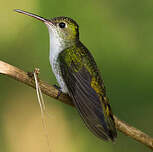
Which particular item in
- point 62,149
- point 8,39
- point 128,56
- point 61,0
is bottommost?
point 62,149

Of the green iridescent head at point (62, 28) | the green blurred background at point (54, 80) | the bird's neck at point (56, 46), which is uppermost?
the green iridescent head at point (62, 28)

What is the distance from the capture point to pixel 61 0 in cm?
516

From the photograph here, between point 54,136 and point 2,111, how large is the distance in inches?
26.9

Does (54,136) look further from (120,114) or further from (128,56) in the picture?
(128,56)

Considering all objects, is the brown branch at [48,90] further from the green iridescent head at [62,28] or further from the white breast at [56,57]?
the green iridescent head at [62,28]

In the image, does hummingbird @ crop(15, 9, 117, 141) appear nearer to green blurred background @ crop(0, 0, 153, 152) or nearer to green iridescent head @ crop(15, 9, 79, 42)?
green iridescent head @ crop(15, 9, 79, 42)

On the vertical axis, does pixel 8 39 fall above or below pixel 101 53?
above

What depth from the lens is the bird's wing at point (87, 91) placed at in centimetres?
378

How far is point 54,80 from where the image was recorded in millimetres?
5074

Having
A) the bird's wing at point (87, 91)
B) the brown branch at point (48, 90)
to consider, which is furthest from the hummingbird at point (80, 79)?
the brown branch at point (48, 90)

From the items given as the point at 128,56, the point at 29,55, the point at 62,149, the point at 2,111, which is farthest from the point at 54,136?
the point at 128,56

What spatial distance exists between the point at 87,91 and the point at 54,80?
3.75ft

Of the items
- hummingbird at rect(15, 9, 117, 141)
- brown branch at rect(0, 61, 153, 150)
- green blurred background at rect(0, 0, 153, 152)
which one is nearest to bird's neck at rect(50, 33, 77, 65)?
hummingbird at rect(15, 9, 117, 141)

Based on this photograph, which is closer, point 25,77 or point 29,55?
point 25,77
